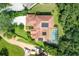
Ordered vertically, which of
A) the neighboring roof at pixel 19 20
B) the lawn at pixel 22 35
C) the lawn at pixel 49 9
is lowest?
the lawn at pixel 22 35

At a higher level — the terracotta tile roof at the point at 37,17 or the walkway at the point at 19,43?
the terracotta tile roof at the point at 37,17

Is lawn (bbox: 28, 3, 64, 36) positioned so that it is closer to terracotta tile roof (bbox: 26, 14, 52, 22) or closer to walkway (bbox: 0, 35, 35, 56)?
terracotta tile roof (bbox: 26, 14, 52, 22)

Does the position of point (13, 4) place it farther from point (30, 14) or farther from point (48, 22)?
point (48, 22)

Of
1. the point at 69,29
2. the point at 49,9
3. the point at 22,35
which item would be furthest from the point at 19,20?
the point at 69,29

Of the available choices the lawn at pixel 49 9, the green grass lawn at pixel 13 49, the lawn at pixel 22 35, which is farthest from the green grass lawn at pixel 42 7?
the green grass lawn at pixel 13 49

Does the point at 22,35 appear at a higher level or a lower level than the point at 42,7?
lower

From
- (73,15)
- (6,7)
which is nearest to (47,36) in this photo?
(73,15)

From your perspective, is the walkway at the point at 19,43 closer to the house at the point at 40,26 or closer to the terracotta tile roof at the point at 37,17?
the house at the point at 40,26

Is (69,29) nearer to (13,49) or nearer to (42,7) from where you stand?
(42,7)
